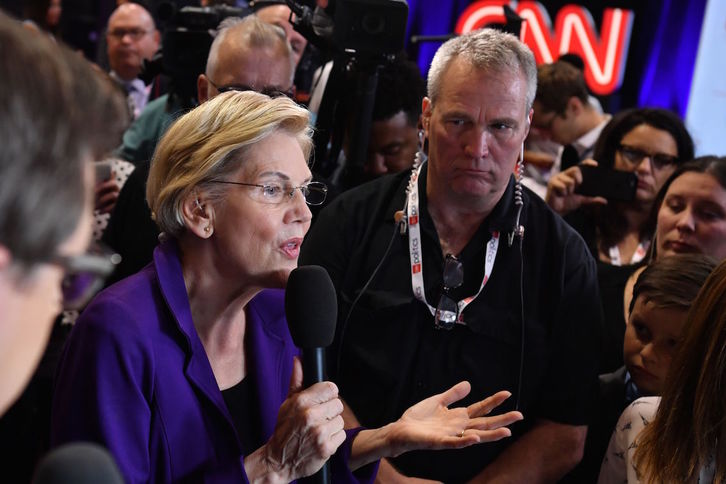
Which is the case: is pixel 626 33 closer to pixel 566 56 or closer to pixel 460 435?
pixel 566 56

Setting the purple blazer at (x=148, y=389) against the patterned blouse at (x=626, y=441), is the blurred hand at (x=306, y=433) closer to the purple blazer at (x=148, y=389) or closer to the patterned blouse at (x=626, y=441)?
the purple blazer at (x=148, y=389)

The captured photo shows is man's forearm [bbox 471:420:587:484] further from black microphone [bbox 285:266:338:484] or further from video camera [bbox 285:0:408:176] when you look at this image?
video camera [bbox 285:0:408:176]

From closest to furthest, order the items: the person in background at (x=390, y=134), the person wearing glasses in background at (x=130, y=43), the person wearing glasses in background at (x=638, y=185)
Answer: the person wearing glasses in background at (x=638, y=185) < the person in background at (x=390, y=134) < the person wearing glasses in background at (x=130, y=43)

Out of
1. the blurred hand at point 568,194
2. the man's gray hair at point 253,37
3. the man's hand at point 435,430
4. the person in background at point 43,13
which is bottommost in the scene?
the man's hand at point 435,430

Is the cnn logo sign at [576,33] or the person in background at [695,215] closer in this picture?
the person in background at [695,215]

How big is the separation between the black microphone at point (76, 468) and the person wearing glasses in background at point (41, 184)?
11 cm

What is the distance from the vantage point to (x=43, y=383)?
329 cm

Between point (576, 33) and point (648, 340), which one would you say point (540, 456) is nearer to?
point (648, 340)

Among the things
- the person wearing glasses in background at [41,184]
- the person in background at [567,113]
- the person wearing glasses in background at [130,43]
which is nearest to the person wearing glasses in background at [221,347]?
the person wearing glasses in background at [41,184]

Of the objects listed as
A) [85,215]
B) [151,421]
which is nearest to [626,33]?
[151,421]

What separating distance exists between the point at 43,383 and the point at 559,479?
1.87 metres

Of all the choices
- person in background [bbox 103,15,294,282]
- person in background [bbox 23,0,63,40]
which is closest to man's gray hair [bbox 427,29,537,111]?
person in background [bbox 103,15,294,282]

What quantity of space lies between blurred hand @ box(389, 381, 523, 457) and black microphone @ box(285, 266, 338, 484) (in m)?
0.26

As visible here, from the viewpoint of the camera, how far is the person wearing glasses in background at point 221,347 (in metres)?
1.76
